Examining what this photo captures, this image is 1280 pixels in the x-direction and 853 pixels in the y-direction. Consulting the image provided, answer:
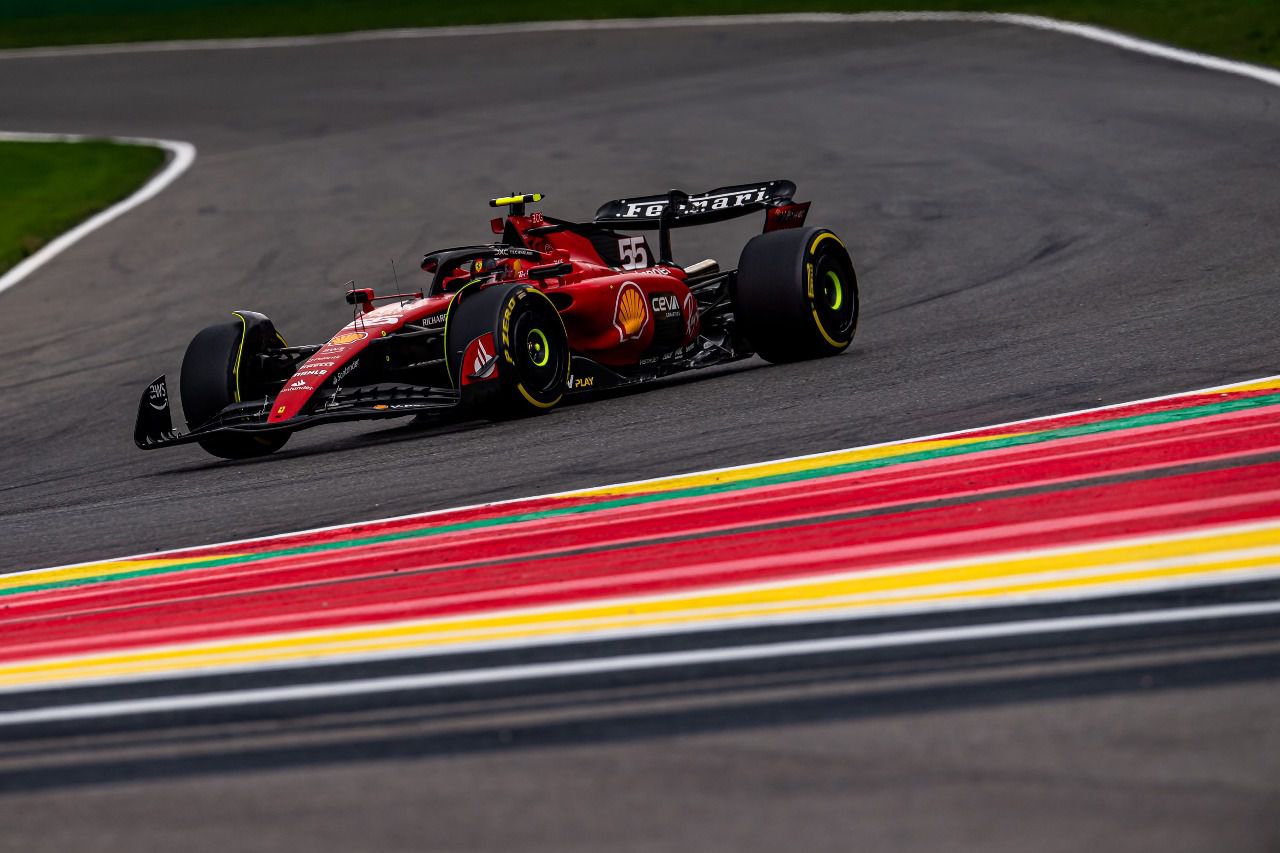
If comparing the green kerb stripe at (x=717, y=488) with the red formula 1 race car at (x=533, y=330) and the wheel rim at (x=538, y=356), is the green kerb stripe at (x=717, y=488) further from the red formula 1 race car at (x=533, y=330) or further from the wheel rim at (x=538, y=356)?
the wheel rim at (x=538, y=356)

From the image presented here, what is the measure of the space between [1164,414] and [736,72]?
1911 centimetres

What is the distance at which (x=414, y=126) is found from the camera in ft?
79.7

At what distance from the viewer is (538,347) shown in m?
9.56

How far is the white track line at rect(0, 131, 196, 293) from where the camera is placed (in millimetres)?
17859

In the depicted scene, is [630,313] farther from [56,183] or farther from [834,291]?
[56,183]

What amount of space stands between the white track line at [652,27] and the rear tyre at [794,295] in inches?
485

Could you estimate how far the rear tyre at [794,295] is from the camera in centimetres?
1054

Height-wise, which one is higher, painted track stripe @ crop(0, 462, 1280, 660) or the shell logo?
the shell logo

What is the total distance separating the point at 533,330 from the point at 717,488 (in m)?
2.67

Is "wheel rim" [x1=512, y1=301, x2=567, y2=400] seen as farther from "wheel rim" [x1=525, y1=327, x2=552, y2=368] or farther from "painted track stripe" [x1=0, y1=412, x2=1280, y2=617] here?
"painted track stripe" [x1=0, y1=412, x2=1280, y2=617]

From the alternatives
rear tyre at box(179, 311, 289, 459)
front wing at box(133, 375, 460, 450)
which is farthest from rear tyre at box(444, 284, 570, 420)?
rear tyre at box(179, 311, 289, 459)

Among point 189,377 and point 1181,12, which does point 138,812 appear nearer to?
point 189,377

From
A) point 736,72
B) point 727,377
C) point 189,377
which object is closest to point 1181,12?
point 736,72

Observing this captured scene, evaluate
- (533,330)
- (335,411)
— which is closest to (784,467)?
(533,330)
